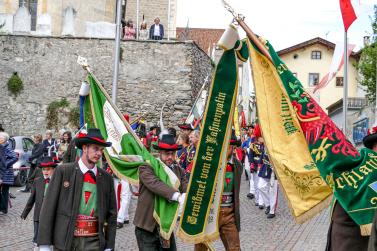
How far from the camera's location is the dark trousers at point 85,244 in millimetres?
6564

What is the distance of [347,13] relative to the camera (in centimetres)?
1395

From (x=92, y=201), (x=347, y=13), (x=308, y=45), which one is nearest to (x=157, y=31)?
(x=347, y=13)

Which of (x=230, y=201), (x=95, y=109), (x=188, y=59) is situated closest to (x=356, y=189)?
(x=230, y=201)

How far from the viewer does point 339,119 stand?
51.7m

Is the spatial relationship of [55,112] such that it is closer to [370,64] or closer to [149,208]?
[370,64]

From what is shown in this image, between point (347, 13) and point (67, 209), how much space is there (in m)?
9.10

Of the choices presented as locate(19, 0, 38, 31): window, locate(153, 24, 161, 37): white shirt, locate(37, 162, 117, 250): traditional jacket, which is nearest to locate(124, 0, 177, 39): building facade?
locate(19, 0, 38, 31): window

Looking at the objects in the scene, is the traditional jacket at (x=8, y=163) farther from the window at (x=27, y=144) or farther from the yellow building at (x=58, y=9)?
the yellow building at (x=58, y=9)

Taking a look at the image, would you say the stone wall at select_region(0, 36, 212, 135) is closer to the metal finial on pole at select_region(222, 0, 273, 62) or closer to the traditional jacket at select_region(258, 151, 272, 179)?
the traditional jacket at select_region(258, 151, 272, 179)

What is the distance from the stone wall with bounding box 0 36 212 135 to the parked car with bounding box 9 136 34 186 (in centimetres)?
1071

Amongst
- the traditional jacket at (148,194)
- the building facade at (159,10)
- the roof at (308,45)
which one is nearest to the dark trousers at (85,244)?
the traditional jacket at (148,194)

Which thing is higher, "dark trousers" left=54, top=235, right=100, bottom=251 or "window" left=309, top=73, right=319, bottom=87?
"window" left=309, top=73, right=319, bottom=87

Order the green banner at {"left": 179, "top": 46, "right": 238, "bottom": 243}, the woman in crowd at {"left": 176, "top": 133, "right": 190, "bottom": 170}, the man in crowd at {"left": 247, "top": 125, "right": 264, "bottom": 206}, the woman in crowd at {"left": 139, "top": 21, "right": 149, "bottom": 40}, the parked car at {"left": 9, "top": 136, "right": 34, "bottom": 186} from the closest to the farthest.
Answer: the green banner at {"left": 179, "top": 46, "right": 238, "bottom": 243} < the woman in crowd at {"left": 176, "top": 133, "right": 190, "bottom": 170} < the man in crowd at {"left": 247, "top": 125, "right": 264, "bottom": 206} < the parked car at {"left": 9, "top": 136, "right": 34, "bottom": 186} < the woman in crowd at {"left": 139, "top": 21, "right": 149, "bottom": 40}

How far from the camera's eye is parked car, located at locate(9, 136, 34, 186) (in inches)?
831
